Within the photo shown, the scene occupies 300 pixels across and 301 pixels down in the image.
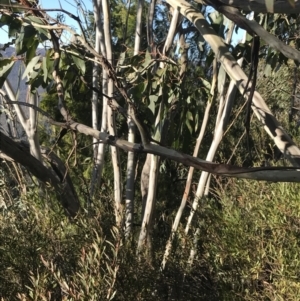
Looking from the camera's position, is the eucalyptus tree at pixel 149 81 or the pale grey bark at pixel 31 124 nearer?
the eucalyptus tree at pixel 149 81

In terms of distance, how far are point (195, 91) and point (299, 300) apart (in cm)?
74

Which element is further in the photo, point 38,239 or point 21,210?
point 21,210

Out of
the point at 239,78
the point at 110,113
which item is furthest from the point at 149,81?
the point at 239,78

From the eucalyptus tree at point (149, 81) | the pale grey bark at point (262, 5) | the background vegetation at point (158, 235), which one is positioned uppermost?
the pale grey bark at point (262, 5)

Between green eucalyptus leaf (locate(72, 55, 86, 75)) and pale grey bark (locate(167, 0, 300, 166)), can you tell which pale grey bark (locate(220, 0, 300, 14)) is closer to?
pale grey bark (locate(167, 0, 300, 166))

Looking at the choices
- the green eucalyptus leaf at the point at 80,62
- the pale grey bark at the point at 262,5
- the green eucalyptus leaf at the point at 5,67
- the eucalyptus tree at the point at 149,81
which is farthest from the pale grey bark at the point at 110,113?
the pale grey bark at the point at 262,5

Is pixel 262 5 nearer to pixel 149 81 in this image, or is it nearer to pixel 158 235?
pixel 149 81

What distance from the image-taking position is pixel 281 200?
180cm

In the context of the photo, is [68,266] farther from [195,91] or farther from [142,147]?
[195,91]

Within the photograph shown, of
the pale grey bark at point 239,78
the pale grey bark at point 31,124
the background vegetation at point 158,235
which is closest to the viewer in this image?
the pale grey bark at point 239,78

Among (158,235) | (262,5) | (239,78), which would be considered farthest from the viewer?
(158,235)

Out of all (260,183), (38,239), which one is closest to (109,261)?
(38,239)

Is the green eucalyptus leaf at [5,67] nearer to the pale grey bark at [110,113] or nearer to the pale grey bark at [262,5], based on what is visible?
the pale grey bark at [110,113]

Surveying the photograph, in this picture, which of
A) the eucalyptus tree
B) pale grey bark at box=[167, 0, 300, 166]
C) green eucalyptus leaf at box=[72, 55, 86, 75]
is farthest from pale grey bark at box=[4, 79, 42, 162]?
pale grey bark at box=[167, 0, 300, 166]
